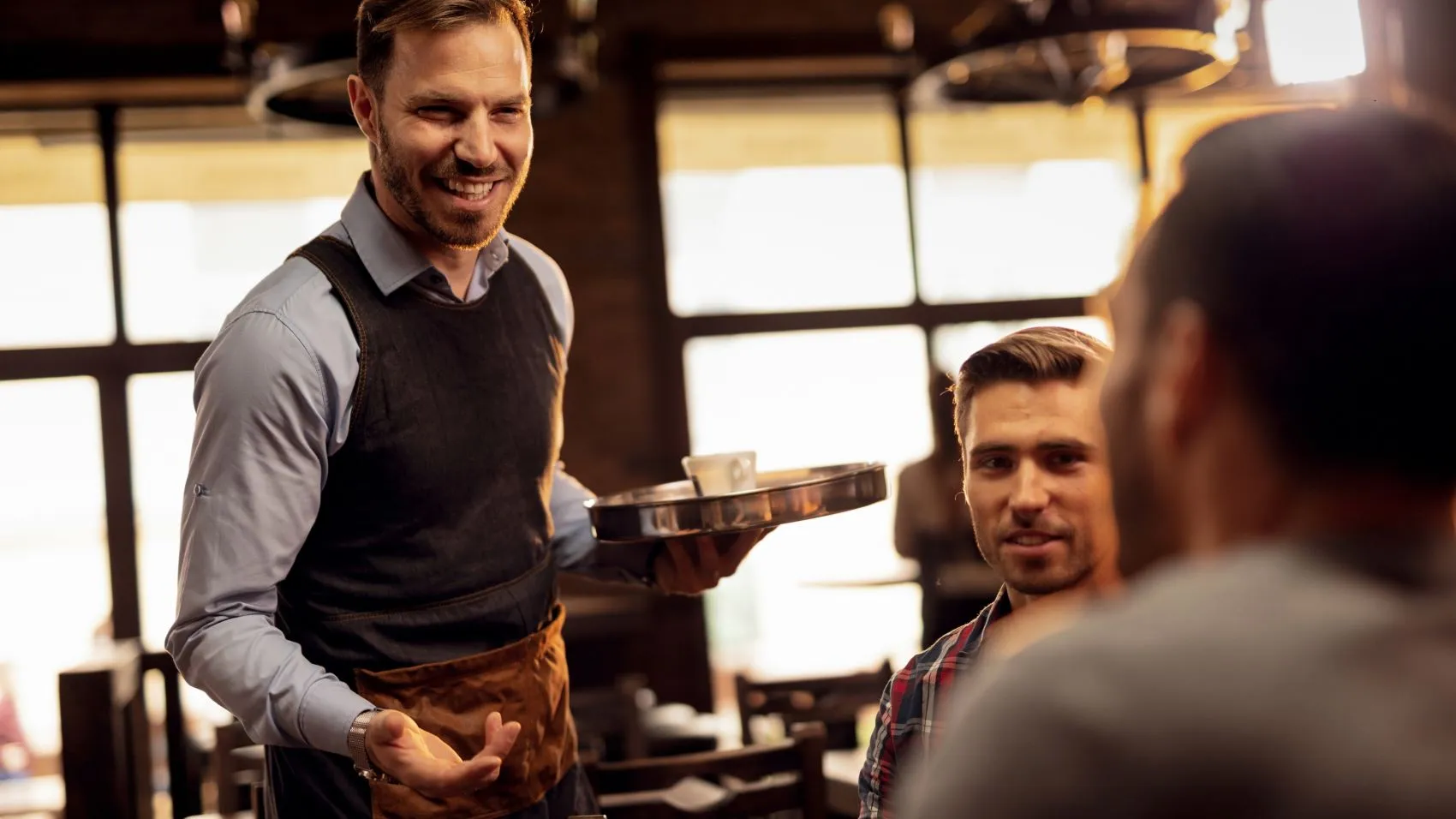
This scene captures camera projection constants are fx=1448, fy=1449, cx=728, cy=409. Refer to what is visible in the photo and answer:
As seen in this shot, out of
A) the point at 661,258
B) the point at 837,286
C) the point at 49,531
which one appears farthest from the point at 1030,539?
the point at 49,531

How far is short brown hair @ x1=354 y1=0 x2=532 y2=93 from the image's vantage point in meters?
1.68

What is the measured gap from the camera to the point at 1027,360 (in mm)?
1779

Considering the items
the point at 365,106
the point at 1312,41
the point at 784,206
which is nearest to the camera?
the point at 365,106

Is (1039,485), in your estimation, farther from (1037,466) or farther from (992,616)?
(992,616)

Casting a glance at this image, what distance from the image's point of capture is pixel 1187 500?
61 cm

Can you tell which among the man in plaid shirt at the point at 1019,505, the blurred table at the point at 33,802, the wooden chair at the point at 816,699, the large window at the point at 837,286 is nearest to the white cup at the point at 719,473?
the man in plaid shirt at the point at 1019,505

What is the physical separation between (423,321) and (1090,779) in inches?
54.3

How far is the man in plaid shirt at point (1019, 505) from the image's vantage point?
Result: 1.69m

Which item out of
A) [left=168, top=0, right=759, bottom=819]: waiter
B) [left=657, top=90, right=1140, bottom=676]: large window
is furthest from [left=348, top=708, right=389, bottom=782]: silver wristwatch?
[left=657, top=90, right=1140, bottom=676]: large window

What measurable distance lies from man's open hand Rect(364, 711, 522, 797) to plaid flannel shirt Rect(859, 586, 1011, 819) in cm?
45

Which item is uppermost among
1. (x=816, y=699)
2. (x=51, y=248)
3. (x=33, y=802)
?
(x=51, y=248)

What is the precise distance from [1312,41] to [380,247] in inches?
260

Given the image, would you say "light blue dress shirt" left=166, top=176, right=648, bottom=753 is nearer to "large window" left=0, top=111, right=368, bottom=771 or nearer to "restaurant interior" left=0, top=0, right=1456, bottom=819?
"restaurant interior" left=0, top=0, right=1456, bottom=819

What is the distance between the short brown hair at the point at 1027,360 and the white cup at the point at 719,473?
293mm
